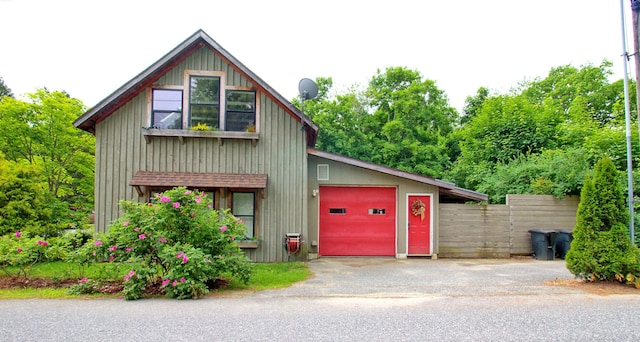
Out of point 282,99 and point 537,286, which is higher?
point 282,99

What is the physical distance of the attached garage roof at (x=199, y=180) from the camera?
10.4 meters

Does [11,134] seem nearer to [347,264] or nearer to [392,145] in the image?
[347,264]

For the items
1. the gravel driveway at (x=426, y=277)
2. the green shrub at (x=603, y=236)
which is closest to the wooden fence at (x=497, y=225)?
the gravel driveway at (x=426, y=277)

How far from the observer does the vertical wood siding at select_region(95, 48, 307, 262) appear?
35.4 feet

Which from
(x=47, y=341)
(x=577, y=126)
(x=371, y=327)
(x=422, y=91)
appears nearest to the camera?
(x=47, y=341)

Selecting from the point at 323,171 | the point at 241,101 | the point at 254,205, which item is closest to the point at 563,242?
the point at 323,171

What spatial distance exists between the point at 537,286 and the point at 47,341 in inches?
325

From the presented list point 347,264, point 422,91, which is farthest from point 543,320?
point 422,91

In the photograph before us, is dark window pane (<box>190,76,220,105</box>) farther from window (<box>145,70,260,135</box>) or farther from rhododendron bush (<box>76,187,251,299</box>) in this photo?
rhododendron bush (<box>76,187,251,299</box>)

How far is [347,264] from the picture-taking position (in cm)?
1089

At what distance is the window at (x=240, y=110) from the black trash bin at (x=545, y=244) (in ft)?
29.8

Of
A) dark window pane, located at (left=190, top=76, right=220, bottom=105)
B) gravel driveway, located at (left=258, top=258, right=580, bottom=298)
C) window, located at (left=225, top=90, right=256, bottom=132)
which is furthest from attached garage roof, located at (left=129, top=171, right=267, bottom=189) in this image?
gravel driveway, located at (left=258, top=258, right=580, bottom=298)

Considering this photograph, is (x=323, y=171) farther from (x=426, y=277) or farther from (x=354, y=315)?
(x=354, y=315)

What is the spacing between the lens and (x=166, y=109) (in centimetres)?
1105
